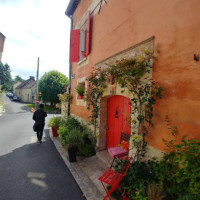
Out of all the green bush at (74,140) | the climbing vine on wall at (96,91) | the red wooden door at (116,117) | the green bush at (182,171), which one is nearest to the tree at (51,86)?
the climbing vine on wall at (96,91)

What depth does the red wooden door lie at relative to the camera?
12.7 ft

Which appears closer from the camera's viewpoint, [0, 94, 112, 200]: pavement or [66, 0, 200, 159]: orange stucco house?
[66, 0, 200, 159]: orange stucco house

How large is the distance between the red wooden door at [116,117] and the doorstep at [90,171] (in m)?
0.63

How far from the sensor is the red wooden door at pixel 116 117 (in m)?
3.87

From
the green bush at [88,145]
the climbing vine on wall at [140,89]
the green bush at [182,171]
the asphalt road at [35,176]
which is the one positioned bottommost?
the asphalt road at [35,176]

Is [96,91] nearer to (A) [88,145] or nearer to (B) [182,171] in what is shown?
(A) [88,145]

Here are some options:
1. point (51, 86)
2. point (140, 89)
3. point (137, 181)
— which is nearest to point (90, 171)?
point (137, 181)

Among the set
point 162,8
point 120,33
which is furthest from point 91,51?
point 162,8

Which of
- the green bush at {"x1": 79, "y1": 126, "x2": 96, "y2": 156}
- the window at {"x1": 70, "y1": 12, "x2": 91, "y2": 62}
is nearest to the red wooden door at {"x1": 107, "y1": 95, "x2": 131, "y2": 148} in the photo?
the green bush at {"x1": 79, "y1": 126, "x2": 96, "y2": 156}

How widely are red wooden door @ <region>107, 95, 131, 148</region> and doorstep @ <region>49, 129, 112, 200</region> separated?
0.63 metres

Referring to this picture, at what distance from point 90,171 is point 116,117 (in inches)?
71.2

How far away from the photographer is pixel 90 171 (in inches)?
148

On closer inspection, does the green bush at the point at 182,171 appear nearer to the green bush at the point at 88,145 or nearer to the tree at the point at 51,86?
the green bush at the point at 88,145

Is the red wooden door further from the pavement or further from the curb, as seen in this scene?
the curb
